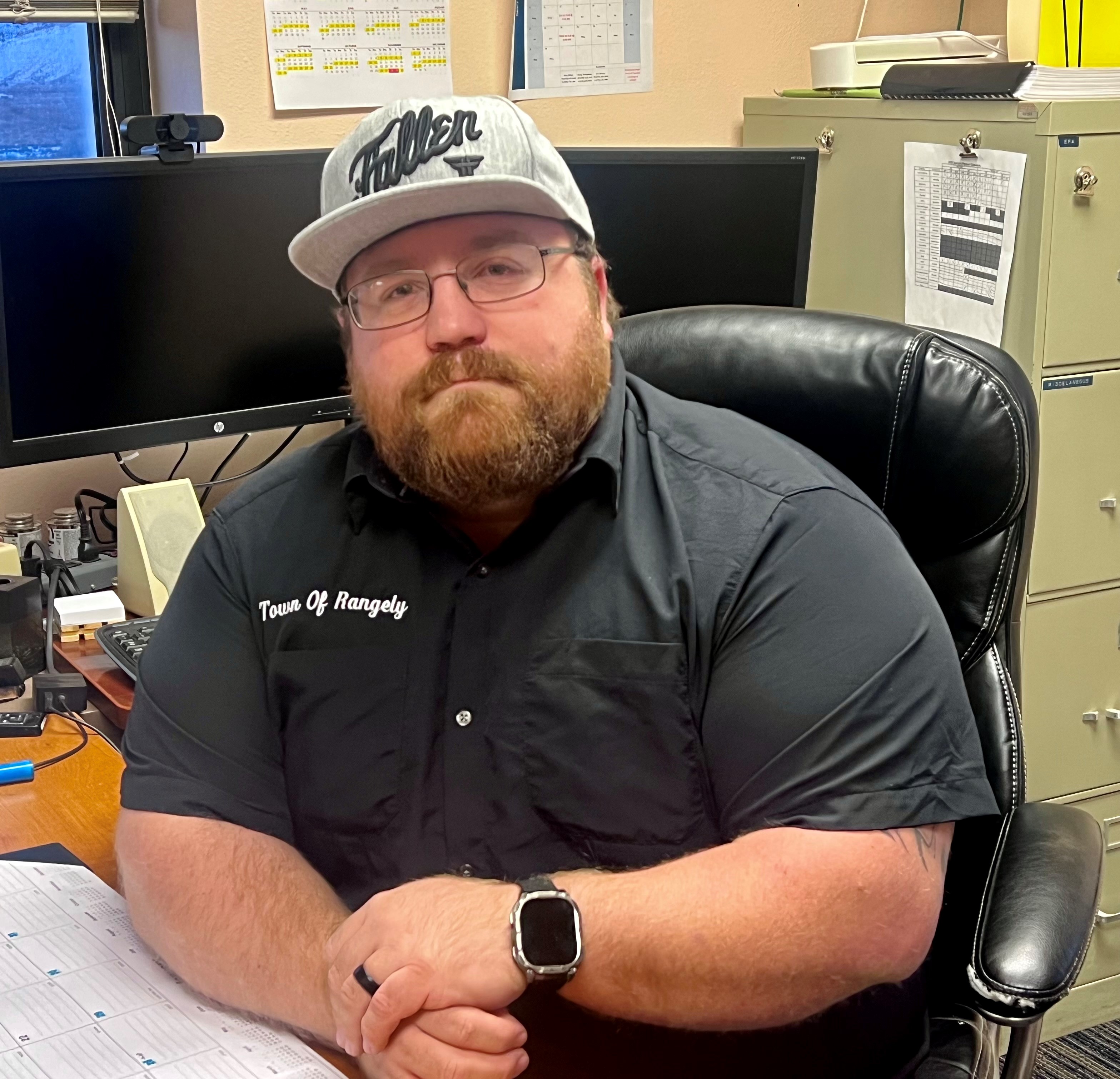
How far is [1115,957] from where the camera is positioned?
94.9 inches

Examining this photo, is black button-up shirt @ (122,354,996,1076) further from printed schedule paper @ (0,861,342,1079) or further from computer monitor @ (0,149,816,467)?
computer monitor @ (0,149,816,467)

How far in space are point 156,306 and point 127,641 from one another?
1.39ft

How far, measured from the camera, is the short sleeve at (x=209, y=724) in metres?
1.23

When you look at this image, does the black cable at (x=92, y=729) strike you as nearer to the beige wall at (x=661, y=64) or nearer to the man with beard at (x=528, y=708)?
the man with beard at (x=528, y=708)

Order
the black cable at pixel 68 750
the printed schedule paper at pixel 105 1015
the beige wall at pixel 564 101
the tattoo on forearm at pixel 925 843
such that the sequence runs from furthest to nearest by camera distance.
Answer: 1. the beige wall at pixel 564 101
2. the black cable at pixel 68 750
3. the tattoo on forearm at pixel 925 843
4. the printed schedule paper at pixel 105 1015

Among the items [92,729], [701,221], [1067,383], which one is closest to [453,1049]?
[92,729]

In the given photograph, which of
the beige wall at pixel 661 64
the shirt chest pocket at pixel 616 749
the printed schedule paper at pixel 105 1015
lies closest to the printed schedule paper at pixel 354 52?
the beige wall at pixel 661 64

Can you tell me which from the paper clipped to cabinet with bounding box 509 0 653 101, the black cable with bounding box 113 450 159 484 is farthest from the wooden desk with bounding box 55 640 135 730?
the paper clipped to cabinet with bounding box 509 0 653 101

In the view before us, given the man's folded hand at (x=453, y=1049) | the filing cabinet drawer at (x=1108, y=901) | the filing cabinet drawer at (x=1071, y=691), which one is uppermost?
the man's folded hand at (x=453, y=1049)

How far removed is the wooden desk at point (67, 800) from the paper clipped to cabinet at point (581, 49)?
1.28 metres

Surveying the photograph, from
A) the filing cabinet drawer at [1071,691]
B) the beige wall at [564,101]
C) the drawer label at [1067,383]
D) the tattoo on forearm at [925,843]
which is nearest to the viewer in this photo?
the tattoo on forearm at [925,843]

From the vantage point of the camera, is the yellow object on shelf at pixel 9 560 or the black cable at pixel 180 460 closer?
the yellow object on shelf at pixel 9 560

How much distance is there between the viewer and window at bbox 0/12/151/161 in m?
2.02

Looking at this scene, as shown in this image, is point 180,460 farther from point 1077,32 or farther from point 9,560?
point 1077,32
